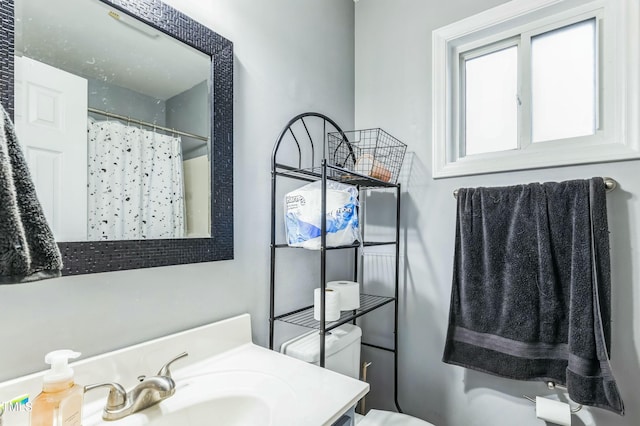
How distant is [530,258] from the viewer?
4.02 ft

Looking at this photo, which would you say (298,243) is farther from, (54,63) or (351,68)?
(351,68)

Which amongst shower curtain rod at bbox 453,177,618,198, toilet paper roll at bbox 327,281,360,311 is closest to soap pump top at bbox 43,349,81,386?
toilet paper roll at bbox 327,281,360,311

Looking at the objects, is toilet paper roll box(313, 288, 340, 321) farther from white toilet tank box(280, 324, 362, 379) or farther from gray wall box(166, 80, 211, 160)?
gray wall box(166, 80, 211, 160)

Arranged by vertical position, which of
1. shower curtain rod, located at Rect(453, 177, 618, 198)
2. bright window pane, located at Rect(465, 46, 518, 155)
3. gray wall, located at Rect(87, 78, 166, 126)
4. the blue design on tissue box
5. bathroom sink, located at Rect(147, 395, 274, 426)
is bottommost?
bathroom sink, located at Rect(147, 395, 274, 426)

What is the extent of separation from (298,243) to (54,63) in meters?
0.81

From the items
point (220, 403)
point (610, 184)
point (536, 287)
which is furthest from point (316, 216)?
point (610, 184)

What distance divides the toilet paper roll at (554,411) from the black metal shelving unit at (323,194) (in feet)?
1.87

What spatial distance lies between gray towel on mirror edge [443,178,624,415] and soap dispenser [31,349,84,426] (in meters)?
1.28

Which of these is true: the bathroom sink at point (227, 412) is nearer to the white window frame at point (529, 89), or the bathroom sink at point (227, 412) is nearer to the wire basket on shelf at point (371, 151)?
the wire basket on shelf at point (371, 151)

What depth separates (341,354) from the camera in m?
1.27

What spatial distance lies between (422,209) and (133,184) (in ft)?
3.99

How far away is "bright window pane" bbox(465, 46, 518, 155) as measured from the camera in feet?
4.67

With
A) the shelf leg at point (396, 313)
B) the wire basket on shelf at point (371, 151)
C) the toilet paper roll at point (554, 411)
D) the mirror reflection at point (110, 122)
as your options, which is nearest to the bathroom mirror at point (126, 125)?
the mirror reflection at point (110, 122)

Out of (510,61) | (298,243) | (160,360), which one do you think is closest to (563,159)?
(510,61)
